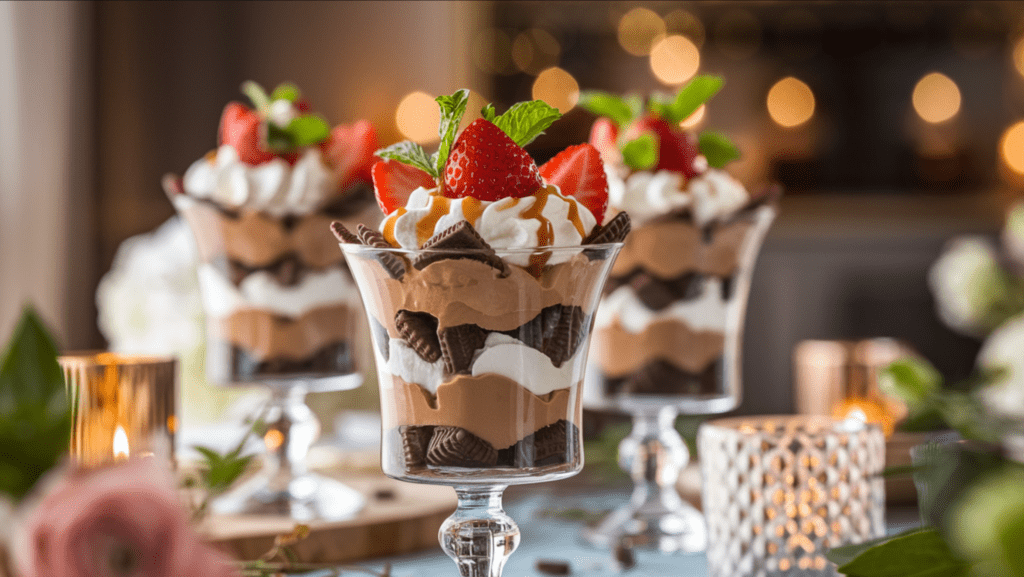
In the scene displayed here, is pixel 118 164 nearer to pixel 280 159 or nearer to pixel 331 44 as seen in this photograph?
pixel 331 44

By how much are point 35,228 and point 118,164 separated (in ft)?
1.79

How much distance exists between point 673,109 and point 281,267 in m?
0.56

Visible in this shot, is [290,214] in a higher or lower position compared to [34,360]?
higher

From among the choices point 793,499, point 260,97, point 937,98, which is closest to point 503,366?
point 793,499

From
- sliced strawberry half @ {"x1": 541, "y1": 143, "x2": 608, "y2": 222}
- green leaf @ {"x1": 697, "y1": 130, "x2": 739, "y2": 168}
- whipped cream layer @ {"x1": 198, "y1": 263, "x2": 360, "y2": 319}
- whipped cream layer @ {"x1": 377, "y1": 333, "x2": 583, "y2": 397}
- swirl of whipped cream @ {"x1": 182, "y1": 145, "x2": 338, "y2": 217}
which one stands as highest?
green leaf @ {"x1": 697, "y1": 130, "x2": 739, "y2": 168}

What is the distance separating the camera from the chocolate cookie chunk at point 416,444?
853 millimetres

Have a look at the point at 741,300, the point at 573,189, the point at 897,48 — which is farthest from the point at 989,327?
the point at 897,48

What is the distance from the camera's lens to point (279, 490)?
138 centimetres

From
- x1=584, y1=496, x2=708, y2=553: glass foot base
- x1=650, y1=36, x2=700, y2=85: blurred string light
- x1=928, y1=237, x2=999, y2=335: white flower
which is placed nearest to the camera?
x1=584, y1=496, x2=708, y2=553: glass foot base

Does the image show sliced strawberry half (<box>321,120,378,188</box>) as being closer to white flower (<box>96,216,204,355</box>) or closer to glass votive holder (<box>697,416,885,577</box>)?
white flower (<box>96,216,204,355</box>)

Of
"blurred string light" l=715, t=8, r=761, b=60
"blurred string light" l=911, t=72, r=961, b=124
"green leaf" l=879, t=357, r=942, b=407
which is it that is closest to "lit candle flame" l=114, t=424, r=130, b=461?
"green leaf" l=879, t=357, r=942, b=407

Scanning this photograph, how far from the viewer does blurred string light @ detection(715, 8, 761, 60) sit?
4.86m

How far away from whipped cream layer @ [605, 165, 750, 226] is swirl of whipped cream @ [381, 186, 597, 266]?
0.45 meters

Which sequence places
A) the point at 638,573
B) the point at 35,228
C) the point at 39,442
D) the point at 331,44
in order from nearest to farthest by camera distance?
the point at 39,442 < the point at 638,573 < the point at 35,228 < the point at 331,44
